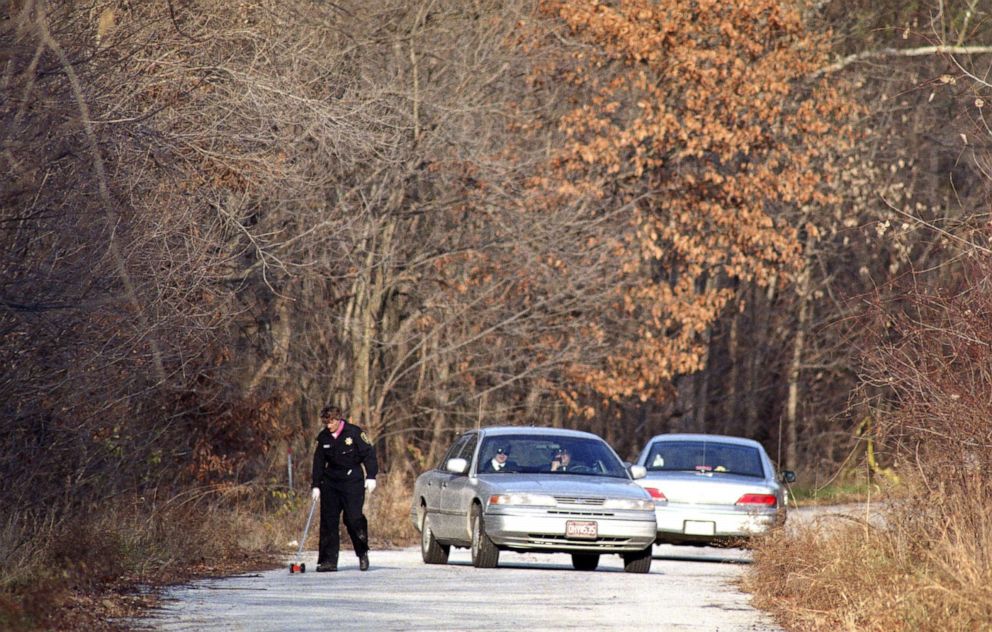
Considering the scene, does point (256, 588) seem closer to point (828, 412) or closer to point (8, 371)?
point (8, 371)

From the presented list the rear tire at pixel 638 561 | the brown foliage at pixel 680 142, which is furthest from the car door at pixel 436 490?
the brown foliage at pixel 680 142

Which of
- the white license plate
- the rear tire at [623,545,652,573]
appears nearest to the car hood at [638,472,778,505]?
the white license plate

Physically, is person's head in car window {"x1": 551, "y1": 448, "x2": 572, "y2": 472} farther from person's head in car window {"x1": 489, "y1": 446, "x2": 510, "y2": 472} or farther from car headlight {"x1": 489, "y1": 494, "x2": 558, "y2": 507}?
car headlight {"x1": 489, "y1": 494, "x2": 558, "y2": 507}

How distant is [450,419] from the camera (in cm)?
3316

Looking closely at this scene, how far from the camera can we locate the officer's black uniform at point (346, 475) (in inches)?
771

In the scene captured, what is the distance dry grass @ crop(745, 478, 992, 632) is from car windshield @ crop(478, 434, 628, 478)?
12.6 ft

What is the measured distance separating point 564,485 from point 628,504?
27.1 inches

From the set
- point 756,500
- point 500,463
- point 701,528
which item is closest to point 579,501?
point 500,463

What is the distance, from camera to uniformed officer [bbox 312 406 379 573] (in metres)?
19.6

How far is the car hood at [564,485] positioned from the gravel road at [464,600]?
810 millimetres

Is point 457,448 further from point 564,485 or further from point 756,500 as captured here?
point 756,500

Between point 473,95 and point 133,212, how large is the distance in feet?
43.9

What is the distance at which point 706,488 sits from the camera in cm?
2131

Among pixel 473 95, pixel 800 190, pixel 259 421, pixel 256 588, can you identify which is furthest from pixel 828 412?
pixel 256 588
